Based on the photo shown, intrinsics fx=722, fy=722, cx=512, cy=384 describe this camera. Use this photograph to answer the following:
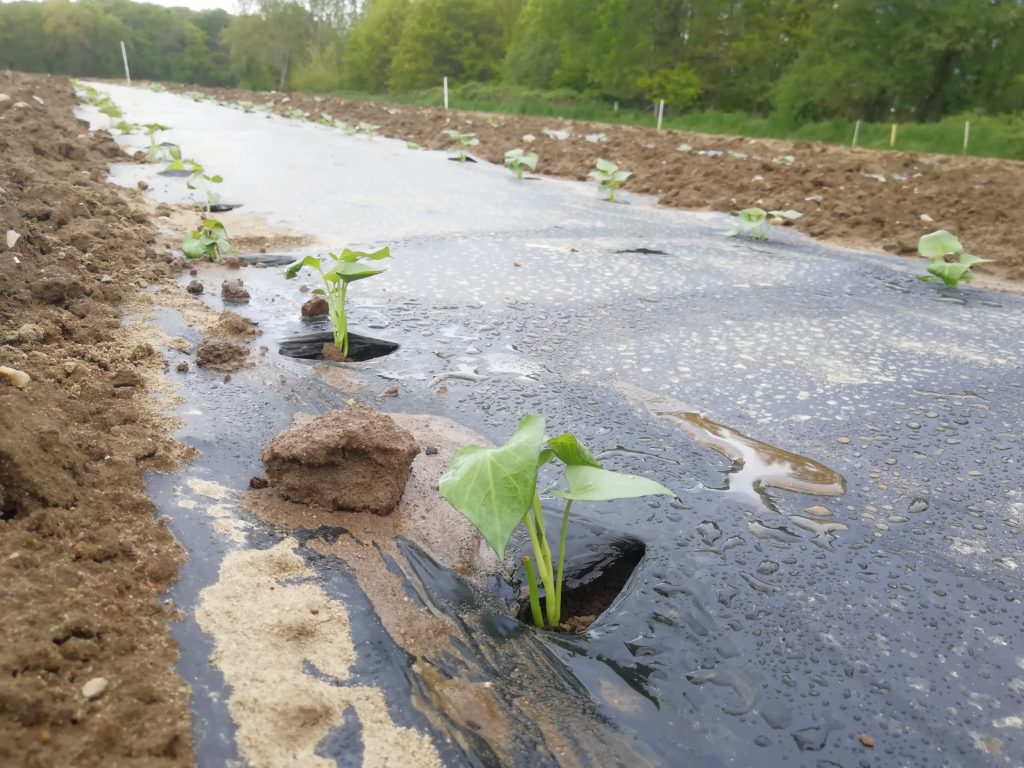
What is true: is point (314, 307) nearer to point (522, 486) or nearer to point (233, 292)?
point (233, 292)

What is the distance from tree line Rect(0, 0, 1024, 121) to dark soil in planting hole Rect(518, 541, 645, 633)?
1765cm

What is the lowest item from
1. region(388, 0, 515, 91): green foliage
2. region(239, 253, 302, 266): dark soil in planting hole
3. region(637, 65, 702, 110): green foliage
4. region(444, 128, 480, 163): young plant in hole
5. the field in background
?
region(239, 253, 302, 266): dark soil in planting hole

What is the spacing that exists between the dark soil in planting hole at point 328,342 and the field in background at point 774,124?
474 inches

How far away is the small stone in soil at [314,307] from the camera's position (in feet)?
9.00

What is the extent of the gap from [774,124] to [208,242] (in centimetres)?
1676

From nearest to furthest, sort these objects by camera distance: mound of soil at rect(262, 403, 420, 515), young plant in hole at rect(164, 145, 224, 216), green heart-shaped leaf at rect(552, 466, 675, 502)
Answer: green heart-shaped leaf at rect(552, 466, 675, 502), mound of soil at rect(262, 403, 420, 515), young plant in hole at rect(164, 145, 224, 216)

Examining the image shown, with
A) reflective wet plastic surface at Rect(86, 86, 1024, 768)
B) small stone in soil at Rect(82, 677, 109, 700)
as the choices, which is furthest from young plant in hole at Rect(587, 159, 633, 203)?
small stone in soil at Rect(82, 677, 109, 700)

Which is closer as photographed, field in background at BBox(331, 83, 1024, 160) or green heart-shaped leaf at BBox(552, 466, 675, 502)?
green heart-shaped leaf at BBox(552, 466, 675, 502)

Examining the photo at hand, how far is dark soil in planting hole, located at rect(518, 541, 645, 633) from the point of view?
1.41 meters

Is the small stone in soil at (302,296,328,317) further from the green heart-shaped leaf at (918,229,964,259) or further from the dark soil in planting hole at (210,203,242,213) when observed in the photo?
the green heart-shaped leaf at (918,229,964,259)

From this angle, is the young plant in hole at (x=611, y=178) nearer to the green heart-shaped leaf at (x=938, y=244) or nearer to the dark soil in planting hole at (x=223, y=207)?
the green heart-shaped leaf at (x=938, y=244)

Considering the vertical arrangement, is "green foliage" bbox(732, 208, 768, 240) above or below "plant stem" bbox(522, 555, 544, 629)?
above

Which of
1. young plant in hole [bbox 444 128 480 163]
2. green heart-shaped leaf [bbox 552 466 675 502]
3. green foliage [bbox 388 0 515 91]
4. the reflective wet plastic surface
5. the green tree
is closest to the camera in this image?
the reflective wet plastic surface

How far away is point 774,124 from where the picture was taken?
17156 mm
